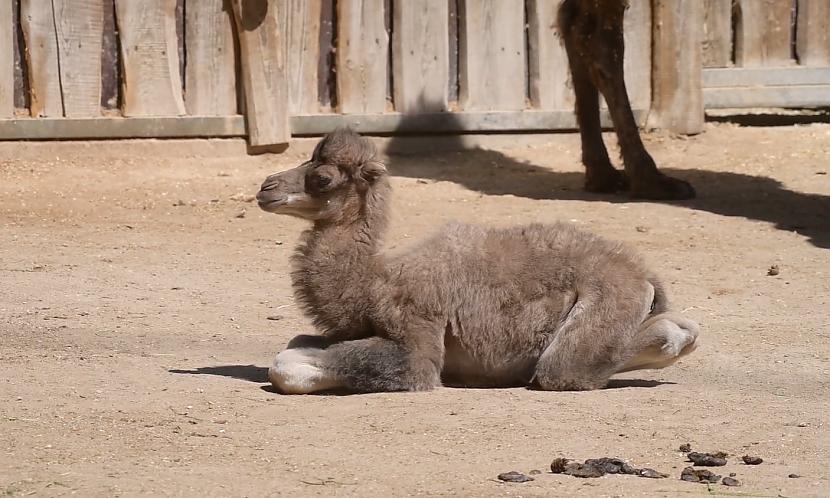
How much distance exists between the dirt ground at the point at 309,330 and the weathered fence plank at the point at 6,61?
0.42 m

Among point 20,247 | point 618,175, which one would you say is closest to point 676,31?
point 618,175

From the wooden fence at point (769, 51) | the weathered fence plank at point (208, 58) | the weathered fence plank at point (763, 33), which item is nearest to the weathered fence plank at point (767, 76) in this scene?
the wooden fence at point (769, 51)

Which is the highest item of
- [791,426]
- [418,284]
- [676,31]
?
[676,31]

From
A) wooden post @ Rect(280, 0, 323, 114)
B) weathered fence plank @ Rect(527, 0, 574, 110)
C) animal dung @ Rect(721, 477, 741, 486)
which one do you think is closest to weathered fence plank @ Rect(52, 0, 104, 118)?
wooden post @ Rect(280, 0, 323, 114)

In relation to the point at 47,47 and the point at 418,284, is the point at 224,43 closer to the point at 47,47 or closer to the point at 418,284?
the point at 47,47

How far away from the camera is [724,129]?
11.8 m

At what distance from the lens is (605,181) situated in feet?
33.0

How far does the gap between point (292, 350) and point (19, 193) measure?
16.0 ft

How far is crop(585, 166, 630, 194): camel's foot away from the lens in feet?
32.9

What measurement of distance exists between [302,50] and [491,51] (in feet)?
5.06

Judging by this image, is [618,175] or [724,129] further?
[724,129]

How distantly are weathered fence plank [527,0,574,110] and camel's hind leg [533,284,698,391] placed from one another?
594 centimetres

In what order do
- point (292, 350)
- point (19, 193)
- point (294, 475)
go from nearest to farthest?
point (294, 475)
point (292, 350)
point (19, 193)

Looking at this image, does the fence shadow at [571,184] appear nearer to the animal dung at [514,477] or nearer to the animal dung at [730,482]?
the animal dung at [730,482]
